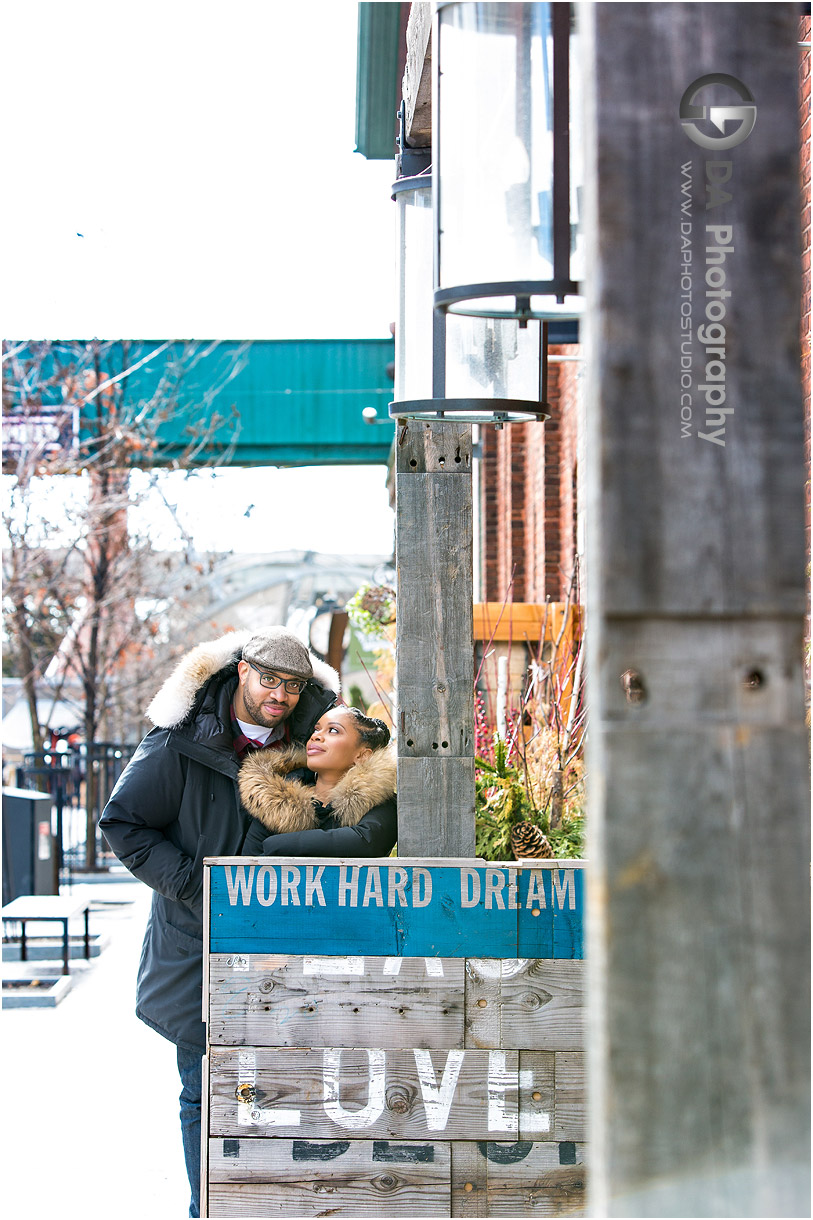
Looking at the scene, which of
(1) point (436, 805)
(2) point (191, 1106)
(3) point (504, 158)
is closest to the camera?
(3) point (504, 158)

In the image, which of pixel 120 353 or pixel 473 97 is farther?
pixel 120 353

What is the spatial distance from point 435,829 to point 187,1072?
119cm

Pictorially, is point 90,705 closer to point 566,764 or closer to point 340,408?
point 340,408

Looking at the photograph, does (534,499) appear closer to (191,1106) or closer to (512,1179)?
(191,1106)

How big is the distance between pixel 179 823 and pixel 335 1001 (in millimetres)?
922

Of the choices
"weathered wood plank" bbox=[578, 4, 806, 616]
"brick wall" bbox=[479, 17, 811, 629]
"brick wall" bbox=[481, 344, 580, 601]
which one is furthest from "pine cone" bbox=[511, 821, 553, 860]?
"brick wall" bbox=[481, 344, 580, 601]

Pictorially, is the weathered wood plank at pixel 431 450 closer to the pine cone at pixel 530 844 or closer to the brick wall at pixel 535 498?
the pine cone at pixel 530 844

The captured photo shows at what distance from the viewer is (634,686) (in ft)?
5.83

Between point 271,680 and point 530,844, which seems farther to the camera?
point 271,680

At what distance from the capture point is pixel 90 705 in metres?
16.2

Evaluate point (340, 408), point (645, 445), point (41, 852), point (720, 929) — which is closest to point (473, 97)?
point (645, 445)

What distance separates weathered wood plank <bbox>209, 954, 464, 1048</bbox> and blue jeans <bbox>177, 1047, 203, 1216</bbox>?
0.60 m

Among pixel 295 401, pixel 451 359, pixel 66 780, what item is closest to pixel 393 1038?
pixel 451 359

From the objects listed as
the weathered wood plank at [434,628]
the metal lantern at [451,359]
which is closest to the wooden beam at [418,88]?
the metal lantern at [451,359]
